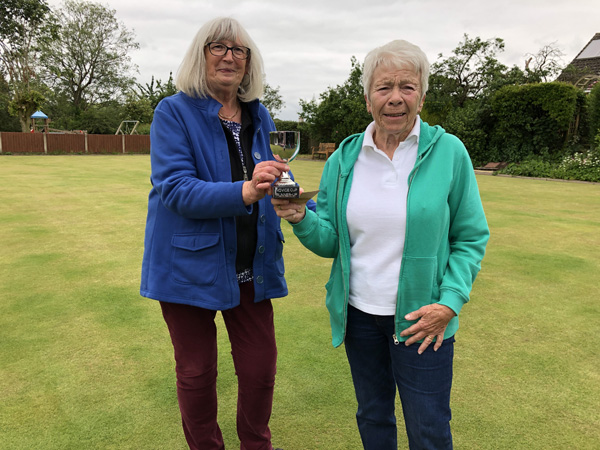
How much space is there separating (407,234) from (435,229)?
0.35 ft

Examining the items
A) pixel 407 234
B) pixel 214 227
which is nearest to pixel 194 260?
pixel 214 227

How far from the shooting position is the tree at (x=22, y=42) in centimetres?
2936

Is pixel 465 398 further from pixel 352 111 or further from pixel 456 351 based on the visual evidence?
pixel 352 111

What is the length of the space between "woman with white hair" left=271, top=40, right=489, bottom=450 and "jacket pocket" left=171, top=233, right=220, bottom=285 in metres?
0.37

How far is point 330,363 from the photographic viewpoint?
3398 millimetres

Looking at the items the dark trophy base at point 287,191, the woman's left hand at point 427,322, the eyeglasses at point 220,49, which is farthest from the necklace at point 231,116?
the woman's left hand at point 427,322

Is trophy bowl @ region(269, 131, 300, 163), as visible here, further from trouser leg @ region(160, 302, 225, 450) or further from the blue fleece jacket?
trouser leg @ region(160, 302, 225, 450)

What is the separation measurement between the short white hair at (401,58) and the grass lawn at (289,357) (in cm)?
195

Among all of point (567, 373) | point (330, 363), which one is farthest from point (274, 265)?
point (567, 373)

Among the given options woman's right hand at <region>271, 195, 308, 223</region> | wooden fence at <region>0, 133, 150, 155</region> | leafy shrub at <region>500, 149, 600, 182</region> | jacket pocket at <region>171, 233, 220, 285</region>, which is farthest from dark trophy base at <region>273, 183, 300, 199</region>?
wooden fence at <region>0, 133, 150, 155</region>

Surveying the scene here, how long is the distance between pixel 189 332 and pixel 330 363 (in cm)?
155

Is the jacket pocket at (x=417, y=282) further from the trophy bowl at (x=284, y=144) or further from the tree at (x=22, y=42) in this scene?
the tree at (x=22, y=42)

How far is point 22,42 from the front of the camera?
3247 cm

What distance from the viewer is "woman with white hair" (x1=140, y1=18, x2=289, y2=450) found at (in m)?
1.89
